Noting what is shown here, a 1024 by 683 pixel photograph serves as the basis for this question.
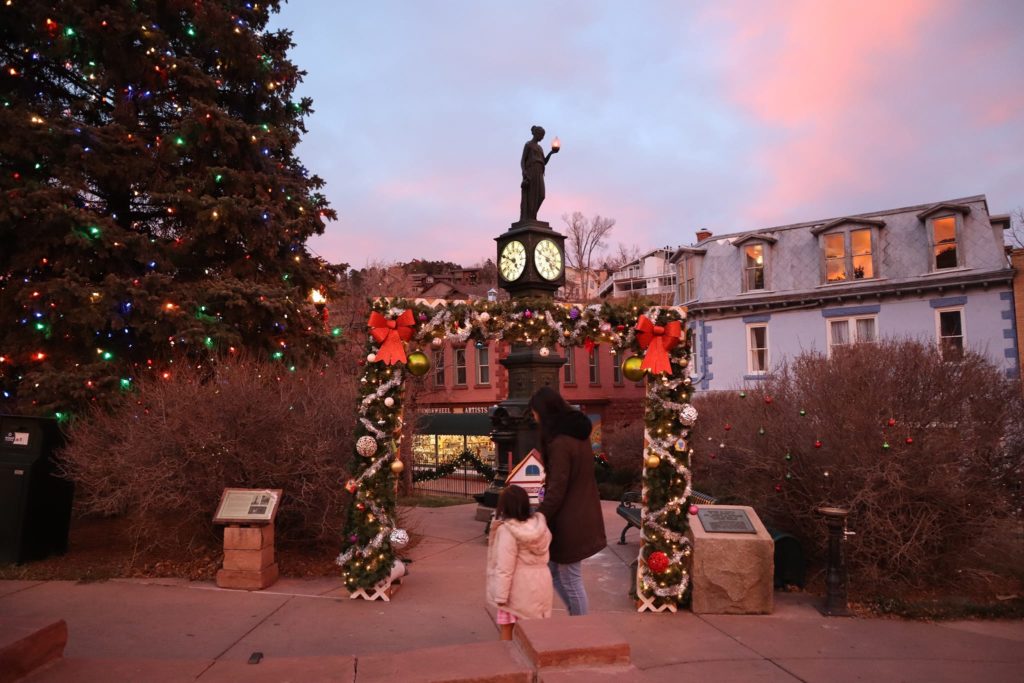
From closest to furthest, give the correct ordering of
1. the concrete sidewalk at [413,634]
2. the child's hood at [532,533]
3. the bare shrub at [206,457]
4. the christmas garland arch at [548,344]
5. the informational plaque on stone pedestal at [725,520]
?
the child's hood at [532,533]
the concrete sidewalk at [413,634]
the informational plaque on stone pedestal at [725,520]
the christmas garland arch at [548,344]
the bare shrub at [206,457]

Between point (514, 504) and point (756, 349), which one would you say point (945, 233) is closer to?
point (756, 349)

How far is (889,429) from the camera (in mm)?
7562

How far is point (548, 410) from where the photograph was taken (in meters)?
5.30

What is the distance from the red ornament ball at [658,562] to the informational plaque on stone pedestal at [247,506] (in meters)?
4.06

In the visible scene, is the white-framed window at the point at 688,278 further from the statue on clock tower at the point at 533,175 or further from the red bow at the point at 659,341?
the red bow at the point at 659,341

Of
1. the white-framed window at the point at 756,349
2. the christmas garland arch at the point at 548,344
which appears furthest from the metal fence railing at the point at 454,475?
the christmas garland arch at the point at 548,344

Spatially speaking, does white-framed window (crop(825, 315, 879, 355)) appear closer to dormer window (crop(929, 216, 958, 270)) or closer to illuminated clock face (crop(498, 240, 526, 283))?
dormer window (crop(929, 216, 958, 270))

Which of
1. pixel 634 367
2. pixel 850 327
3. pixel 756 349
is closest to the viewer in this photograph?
pixel 634 367

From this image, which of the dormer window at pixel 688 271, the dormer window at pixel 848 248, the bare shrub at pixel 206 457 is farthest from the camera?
the dormer window at pixel 688 271

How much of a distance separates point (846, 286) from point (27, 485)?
23.0 m

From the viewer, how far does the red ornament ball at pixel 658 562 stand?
6.67 m

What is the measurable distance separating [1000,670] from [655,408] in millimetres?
3504

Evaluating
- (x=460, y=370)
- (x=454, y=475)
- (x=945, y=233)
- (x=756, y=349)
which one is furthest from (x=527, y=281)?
(x=460, y=370)

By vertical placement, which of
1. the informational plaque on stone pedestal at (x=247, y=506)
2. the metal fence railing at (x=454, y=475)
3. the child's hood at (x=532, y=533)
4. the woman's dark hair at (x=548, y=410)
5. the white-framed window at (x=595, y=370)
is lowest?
the metal fence railing at (x=454, y=475)
